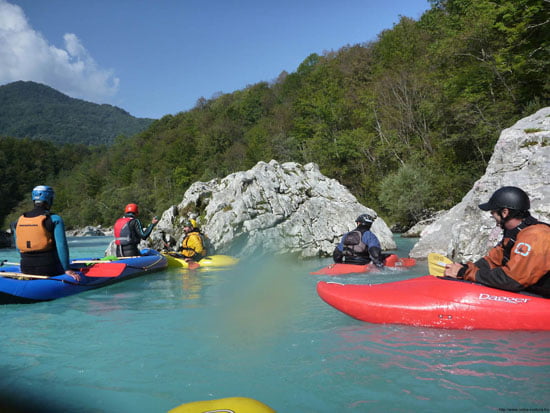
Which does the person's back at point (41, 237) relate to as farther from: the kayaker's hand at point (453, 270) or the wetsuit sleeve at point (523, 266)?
the wetsuit sleeve at point (523, 266)

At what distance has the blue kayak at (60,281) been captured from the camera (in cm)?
555

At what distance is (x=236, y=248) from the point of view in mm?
11531

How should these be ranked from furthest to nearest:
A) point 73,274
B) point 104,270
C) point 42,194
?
point 104,270 < point 73,274 < point 42,194

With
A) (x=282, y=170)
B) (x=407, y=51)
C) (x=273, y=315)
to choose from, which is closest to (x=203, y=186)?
(x=282, y=170)

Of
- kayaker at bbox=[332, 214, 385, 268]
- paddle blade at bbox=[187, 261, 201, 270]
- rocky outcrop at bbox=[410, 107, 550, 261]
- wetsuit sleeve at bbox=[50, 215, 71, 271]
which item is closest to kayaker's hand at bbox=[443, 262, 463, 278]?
kayaker at bbox=[332, 214, 385, 268]

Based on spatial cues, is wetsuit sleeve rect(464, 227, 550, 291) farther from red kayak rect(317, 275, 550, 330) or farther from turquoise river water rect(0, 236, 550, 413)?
turquoise river water rect(0, 236, 550, 413)

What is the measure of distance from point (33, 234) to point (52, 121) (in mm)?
182937

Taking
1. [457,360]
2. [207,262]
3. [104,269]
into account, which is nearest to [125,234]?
[104,269]

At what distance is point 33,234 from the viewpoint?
219 inches

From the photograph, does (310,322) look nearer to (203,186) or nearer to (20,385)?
(20,385)

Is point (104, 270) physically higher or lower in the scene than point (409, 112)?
lower

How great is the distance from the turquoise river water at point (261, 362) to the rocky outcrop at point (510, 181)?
4346 millimetres

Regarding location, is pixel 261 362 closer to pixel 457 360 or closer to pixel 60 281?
pixel 457 360

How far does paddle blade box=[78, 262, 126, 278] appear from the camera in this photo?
22.6 ft
